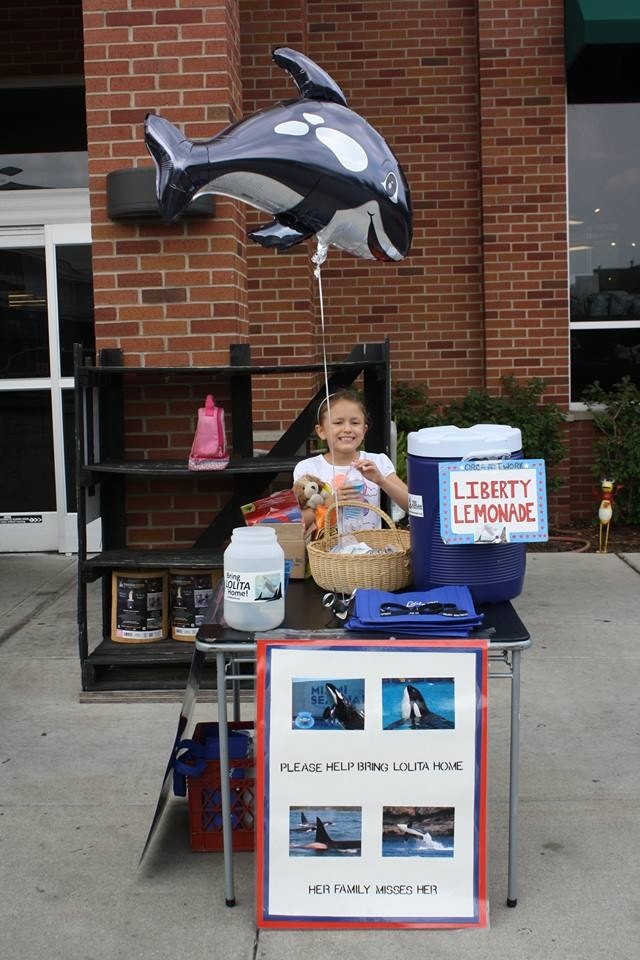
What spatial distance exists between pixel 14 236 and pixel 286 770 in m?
6.06

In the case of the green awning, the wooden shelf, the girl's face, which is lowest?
the wooden shelf

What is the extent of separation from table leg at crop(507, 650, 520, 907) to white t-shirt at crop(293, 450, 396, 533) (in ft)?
4.12

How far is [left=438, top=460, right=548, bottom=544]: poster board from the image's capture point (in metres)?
2.94

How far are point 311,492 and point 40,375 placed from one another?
15.3 feet

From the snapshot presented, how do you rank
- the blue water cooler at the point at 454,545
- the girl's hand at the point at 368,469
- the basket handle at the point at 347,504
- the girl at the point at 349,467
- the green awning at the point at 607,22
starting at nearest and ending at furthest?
1. the blue water cooler at the point at 454,545
2. the basket handle at the point at 347,504
3. the girl's hand at the point at 368,469
4. the girl at the point at 349,467
5. the green awning at the point at 607,22

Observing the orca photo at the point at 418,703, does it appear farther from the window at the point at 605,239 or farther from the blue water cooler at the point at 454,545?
the window at the point at 605,239

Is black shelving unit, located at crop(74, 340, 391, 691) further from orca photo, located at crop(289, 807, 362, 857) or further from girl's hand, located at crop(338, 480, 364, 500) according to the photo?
orca photo, located at crop(289, 807, 362, 857)

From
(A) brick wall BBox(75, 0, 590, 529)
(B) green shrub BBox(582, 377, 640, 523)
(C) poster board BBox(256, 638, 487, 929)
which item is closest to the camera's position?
(C) poster board BBox(256, 638, 487, 929)

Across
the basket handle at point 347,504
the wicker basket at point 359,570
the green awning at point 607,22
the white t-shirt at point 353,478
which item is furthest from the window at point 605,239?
the wicker basket at point 359,570

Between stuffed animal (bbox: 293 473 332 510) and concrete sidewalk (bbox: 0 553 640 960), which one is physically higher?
stuffed animal (bbox: 293 473 332 510)

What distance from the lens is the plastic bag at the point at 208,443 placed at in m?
4.61

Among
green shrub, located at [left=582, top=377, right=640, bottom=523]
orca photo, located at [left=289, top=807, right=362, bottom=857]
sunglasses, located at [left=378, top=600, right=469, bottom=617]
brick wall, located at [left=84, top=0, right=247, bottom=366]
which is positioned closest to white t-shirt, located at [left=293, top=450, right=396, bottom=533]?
brick wall, located at [left=84, top=0, right=247, bottom=366]

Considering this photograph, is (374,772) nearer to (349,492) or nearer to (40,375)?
(349,492)

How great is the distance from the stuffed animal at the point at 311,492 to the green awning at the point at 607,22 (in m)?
4.96
